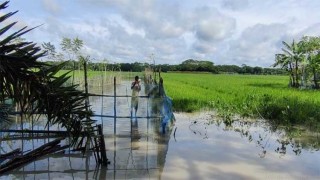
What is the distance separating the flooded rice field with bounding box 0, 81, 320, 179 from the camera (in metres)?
7.51

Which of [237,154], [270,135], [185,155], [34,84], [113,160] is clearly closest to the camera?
[34,84]

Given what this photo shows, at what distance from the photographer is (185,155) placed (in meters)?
9.09

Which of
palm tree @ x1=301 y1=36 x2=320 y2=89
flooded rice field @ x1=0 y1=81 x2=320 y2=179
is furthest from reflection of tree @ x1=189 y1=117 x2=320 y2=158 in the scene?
palm tree @ x1=301 y1=36 x2=320 y2=89

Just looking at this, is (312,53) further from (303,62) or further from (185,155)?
(185,155)

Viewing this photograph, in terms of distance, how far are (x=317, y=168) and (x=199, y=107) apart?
10693mm

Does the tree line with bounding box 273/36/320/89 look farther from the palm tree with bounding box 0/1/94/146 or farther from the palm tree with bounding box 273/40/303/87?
the palm tree with bounding box 0/1/94/146

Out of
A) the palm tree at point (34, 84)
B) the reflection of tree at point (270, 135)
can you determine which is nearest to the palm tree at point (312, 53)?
the reflection of tree at point (270, 135)

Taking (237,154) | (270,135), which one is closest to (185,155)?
(237,154)

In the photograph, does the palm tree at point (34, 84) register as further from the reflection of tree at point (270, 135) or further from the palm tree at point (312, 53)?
the palm tree at point (312, 53)

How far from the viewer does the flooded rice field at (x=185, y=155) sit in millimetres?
7508

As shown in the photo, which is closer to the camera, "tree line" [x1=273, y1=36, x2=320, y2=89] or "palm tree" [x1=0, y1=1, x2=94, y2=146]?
"palm tree" [x1=0, y1=1, x2=94, y2=146]

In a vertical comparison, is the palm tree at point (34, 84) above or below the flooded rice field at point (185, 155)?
above

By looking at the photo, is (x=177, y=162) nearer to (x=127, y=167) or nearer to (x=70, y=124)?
(x=127, y=167)

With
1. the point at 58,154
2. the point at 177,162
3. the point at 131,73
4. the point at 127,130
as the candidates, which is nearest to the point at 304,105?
the point at 127,130
